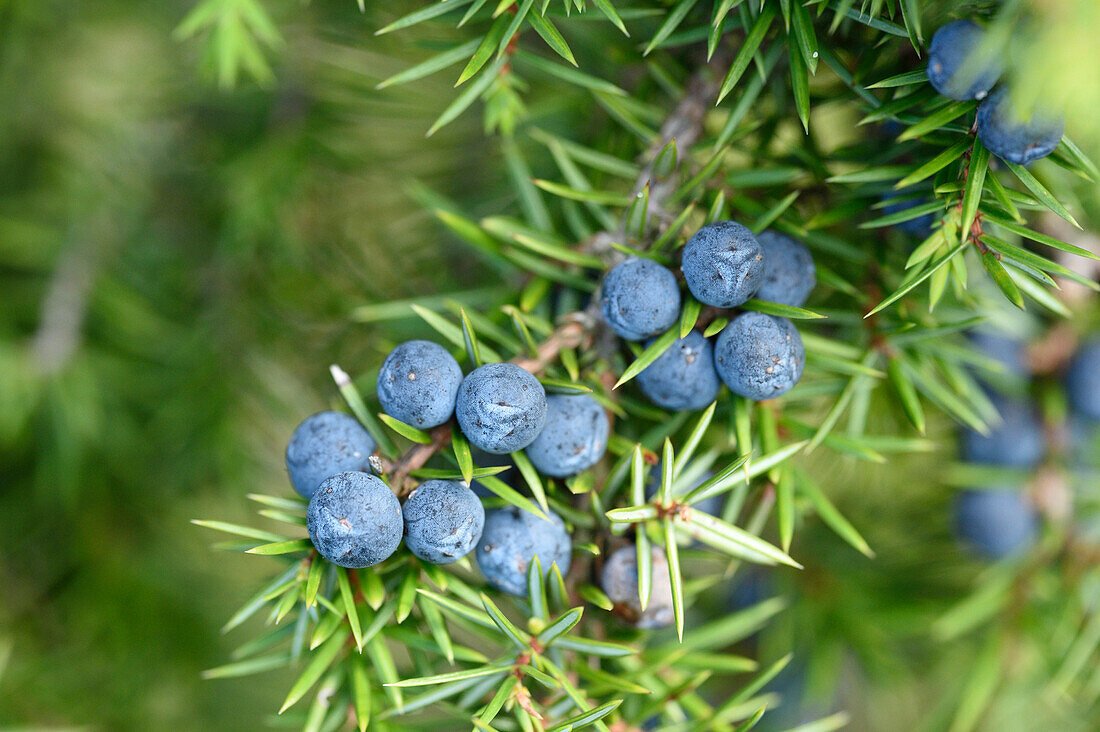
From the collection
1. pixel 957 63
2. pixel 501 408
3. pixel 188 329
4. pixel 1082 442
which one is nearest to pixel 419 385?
pixel 501 408

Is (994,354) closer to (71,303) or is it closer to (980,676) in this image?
(980,676)

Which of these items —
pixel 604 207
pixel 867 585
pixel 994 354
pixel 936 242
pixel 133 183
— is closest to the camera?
pixel 936 242

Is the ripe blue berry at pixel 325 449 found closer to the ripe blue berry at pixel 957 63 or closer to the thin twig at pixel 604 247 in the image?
the thin twig at pixel 604 247

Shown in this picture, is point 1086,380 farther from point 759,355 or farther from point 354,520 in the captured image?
point 354,520

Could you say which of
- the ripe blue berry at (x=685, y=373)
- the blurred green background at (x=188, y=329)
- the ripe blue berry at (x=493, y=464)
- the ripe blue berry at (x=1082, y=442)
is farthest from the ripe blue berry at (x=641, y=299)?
the ripe blue berry at (x=1082, y=442)

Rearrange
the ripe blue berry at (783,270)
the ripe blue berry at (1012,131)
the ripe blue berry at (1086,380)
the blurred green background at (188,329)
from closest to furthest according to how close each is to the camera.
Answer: the ripe blue berry at (1012,131)
the ripe blue berry at (783,270)
the ripe blue berry at (1086,380)
the blurred green background at (188,329)

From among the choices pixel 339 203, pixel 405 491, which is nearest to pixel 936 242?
pixel 405 491

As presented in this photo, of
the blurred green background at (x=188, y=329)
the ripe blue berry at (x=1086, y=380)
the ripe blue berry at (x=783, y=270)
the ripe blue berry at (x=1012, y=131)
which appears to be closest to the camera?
the ripe blue berry at (x=1012, y=131)
